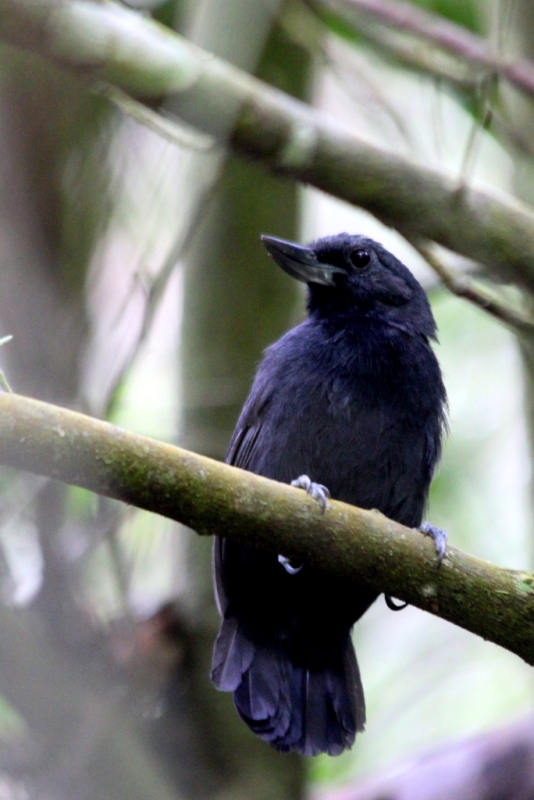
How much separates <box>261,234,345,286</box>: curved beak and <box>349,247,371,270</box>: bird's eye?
0.07 meters

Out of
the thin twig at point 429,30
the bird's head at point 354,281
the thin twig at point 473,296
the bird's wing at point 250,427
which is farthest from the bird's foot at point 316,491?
the thin twig at point 429,30

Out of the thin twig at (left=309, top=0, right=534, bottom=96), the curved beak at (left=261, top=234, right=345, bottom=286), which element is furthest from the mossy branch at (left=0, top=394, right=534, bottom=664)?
the thin twig at (left=309, top=0, right=534, bottom=96)

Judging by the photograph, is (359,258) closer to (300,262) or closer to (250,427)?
(300,262)

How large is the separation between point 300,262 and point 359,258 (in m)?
0.26

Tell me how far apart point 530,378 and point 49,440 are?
284 cm

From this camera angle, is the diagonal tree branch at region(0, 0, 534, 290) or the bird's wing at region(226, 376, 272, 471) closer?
the diagonal tree branch at region(0, 0, 534, 290)

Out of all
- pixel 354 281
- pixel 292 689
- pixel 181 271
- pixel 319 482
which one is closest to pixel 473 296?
pixel 354 281

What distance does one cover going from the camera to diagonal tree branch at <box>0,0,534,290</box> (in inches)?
119

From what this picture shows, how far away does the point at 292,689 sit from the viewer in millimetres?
3383

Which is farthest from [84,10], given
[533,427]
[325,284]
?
[533,427]

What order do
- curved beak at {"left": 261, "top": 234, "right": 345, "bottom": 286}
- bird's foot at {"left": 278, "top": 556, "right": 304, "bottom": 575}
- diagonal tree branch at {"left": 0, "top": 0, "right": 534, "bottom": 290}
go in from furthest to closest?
curved beak at {"left": 261, "top": 234, "right": 345, "bottom": 286} < bird's foot at {"left": 278, "top": 556, "right": 304, "bottom": 575} < diagonal tree branch at {"left": 0, "top": 0, "right": 534, "bottom": 290}

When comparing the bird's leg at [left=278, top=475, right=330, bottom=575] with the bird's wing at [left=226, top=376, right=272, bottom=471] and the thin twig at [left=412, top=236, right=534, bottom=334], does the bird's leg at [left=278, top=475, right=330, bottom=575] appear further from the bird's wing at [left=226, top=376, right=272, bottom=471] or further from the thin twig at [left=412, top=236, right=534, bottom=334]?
the thin twig at [left=412, top=236, right=534, bottom=334]

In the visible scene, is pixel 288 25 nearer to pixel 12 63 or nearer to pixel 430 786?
pixel 12 63

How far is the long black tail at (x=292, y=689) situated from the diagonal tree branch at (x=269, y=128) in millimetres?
1508
